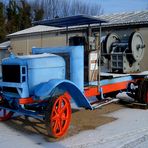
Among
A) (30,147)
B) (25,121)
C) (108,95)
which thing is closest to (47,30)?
(108,95)

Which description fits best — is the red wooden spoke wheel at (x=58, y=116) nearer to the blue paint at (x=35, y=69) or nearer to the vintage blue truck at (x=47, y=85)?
the vintage blue truck at (x=47, y=85)

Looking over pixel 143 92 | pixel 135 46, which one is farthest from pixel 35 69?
pixel 135 46

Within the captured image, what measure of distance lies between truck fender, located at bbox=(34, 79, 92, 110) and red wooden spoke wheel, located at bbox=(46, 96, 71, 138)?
239 millimetres

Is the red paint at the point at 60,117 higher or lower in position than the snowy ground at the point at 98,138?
higher

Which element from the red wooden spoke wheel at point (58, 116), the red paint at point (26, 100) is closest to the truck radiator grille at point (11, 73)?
the red paint at point (26, 100)

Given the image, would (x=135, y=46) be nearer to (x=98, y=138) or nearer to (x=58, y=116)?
(x=98, y=138)

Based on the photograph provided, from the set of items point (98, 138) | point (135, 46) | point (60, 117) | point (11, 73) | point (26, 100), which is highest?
point (135, 46)

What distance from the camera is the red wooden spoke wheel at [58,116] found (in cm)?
653

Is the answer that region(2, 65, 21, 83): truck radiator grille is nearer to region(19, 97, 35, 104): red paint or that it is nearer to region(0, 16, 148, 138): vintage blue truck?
region(0, 16, 148, 138): vintage blue truck

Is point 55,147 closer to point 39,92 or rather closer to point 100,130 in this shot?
point 39,92

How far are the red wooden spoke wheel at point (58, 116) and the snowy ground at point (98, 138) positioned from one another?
0.22m

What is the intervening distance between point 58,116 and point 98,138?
88cm

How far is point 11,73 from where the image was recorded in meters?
7.00

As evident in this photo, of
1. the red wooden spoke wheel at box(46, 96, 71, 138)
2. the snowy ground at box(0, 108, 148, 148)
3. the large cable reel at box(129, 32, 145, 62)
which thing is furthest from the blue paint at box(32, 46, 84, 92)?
the large cable reel at box(129, 32, 145, 62)
